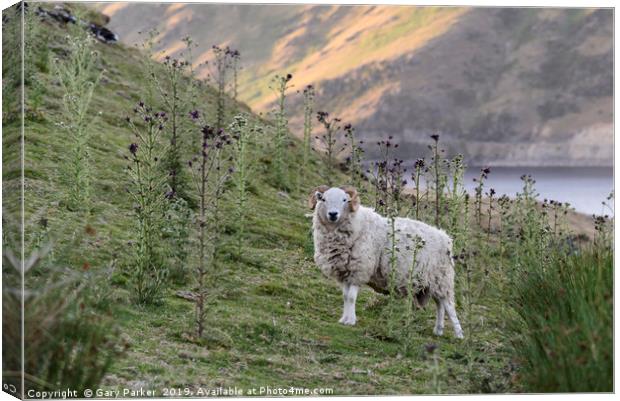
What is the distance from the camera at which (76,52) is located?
1385cm

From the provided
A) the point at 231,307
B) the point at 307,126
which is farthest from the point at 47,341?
the point at 307,126

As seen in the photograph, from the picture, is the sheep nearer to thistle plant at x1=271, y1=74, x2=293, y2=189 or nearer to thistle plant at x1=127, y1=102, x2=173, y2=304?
thistle plant at x1=127, y1=102, x2=173, y2=304

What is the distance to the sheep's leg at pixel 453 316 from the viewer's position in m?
13.3

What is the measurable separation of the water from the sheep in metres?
1.89

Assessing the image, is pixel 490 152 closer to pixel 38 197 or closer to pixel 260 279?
pixel 260 279

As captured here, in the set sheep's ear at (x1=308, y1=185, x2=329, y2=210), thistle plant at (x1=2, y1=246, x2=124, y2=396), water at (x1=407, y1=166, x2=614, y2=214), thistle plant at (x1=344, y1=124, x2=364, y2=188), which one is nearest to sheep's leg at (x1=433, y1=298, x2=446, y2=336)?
sheep's ear at (x1=308, y1=185, x2=329, y2=210)

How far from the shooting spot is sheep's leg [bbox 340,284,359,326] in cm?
1295

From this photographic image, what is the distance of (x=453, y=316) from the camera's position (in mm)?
13344

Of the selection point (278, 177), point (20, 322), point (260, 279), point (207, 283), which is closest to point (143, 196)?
point (207, 283)

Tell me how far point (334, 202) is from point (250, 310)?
1695 mm

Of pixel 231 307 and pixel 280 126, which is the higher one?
pixel 280 126

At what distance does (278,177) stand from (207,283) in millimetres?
6523

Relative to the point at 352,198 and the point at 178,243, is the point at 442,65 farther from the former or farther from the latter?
the point at 178,243

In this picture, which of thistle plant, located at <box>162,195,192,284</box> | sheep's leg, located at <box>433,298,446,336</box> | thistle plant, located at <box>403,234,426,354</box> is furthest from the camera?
sheep's leg, located at <box>433,298,446,336</box>
